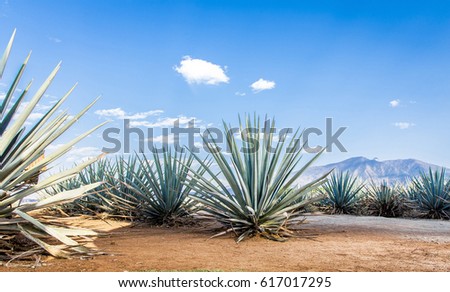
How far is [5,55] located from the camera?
5047 mm

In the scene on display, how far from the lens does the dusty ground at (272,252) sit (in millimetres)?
4098

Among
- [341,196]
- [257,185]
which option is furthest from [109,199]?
[341,196]

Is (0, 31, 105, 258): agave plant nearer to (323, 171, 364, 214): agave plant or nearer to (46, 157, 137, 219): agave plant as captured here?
(46, 157, 137, 219): agave plant

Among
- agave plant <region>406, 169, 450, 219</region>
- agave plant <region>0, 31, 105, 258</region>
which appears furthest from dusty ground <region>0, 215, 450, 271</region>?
agave plant <region>406, 169, 450, 219</region>

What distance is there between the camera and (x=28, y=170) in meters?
4.69

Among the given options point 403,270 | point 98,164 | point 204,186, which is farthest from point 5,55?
point 98,164

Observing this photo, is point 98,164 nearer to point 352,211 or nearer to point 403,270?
point 352,211

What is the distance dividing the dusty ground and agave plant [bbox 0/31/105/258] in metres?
0.33

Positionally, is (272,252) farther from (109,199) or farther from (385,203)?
(385,203)

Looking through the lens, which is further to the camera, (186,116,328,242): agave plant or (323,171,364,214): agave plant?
(323,171,364,214): agave plant

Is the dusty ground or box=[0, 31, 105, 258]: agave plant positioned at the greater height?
box=[0, 31, 105, 258]: agave plant

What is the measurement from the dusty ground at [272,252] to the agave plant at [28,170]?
1.09 feet

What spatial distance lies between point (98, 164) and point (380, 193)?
814cm

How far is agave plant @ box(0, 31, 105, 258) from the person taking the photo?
4.39 m
